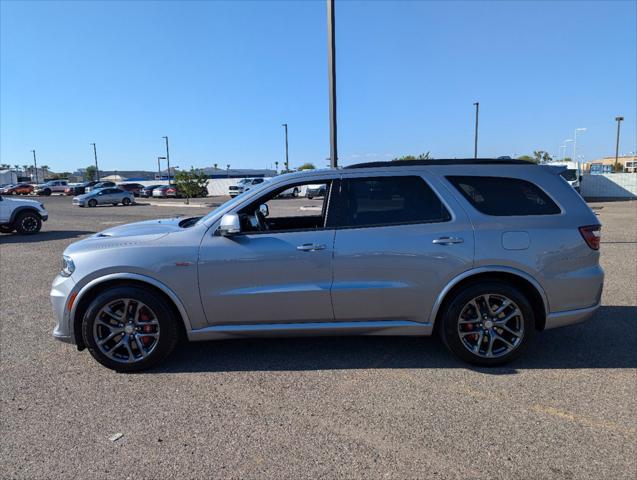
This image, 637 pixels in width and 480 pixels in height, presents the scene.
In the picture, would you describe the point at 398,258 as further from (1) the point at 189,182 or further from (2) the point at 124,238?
(1) the point at 189,182

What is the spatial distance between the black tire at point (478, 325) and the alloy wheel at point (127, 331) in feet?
8.22

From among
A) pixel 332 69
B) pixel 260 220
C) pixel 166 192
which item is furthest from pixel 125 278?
pixel 166 192

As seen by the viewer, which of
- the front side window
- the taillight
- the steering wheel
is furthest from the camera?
the steering wheel

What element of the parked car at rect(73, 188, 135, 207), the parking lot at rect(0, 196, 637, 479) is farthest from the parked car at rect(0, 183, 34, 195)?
the parking lot at rect(0, 196, 637, 479)

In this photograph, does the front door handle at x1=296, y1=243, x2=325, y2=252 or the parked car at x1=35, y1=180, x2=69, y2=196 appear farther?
the parked car at x1=35, y1=180, x2=69, y2=196

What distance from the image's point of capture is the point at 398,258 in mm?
3812

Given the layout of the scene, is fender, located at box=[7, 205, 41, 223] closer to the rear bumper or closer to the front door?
the front door

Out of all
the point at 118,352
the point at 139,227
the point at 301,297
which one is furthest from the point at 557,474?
the point at 139,227

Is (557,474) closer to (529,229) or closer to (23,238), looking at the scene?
(529,229)

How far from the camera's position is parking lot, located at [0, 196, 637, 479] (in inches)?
105

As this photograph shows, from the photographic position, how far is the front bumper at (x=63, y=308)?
3855 millimetres

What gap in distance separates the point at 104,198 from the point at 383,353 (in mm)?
34753

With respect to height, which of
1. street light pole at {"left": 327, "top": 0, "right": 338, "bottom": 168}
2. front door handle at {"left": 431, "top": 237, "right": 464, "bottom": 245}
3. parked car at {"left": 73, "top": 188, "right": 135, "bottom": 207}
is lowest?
parked car at {"left": 73, "top": 188, "right": 135, "bottom": 207}

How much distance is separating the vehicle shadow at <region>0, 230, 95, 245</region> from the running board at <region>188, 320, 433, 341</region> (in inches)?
448
